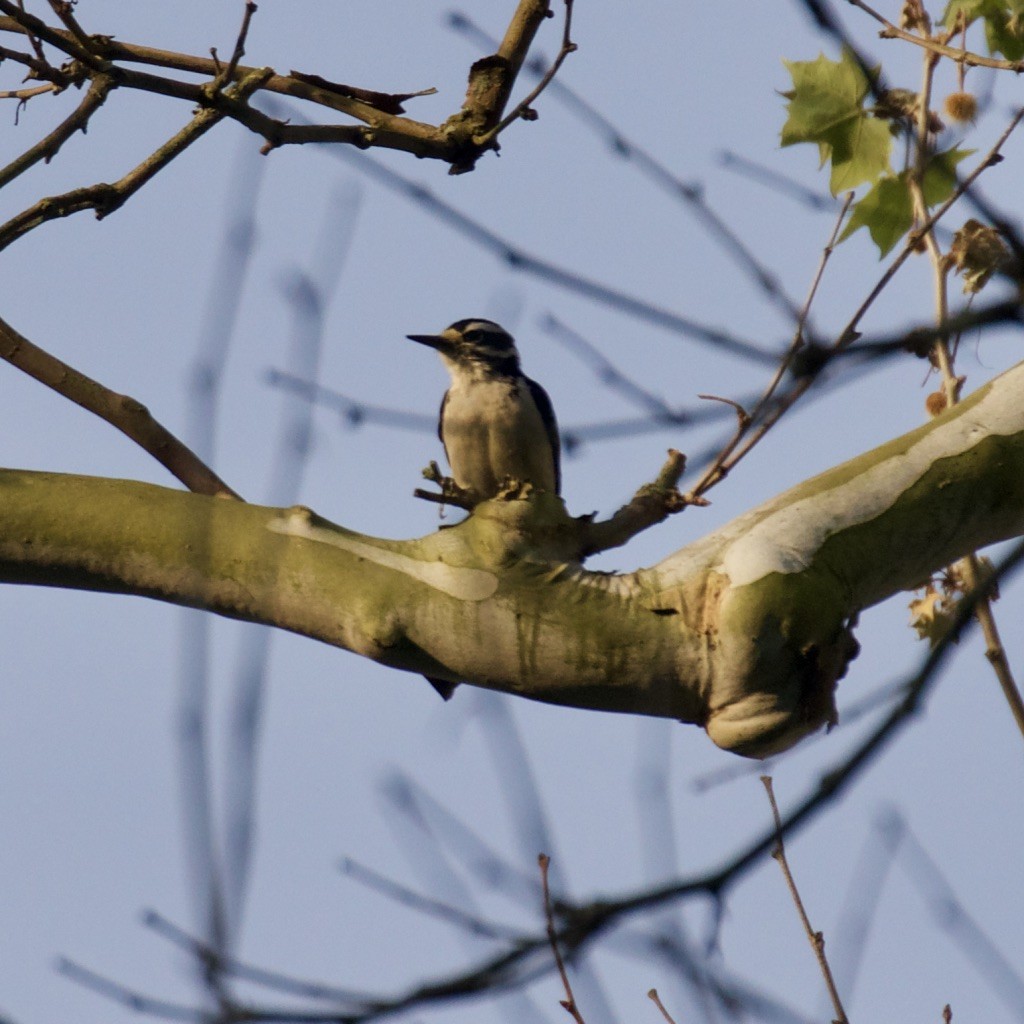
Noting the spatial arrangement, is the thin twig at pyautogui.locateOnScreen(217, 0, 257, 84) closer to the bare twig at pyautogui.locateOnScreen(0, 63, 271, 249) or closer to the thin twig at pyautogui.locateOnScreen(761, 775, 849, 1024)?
the bare twig at pyautogui.locateOnScreen(0, 63, 271, 249)

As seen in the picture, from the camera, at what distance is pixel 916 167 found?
266 cm

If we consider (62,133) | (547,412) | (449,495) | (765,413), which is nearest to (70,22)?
(62,133)

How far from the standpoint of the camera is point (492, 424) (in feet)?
26.0

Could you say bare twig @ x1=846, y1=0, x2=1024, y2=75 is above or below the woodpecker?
below

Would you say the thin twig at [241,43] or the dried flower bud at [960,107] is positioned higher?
the thin twig at [241,43]

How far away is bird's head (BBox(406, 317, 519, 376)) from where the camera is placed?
28.1 ft

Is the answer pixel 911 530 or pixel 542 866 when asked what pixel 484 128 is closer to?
pixel 911 530

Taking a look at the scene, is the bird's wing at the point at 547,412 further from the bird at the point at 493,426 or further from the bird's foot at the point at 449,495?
the bird's foot at the point at 449,495

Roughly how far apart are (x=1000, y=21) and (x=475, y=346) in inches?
181

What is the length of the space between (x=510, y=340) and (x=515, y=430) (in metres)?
1.14

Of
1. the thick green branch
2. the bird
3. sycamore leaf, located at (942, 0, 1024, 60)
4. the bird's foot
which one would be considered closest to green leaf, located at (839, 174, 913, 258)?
sycamore leaf, located at (942, 0, 1024, 60)

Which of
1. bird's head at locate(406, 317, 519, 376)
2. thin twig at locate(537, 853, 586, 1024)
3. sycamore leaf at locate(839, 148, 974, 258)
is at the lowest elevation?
thin twig at locate(537, 853, 586, 1024)

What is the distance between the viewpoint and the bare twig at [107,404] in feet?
14.0

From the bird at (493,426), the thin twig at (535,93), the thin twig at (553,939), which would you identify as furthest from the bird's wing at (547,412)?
the thin twig at (553,939)
